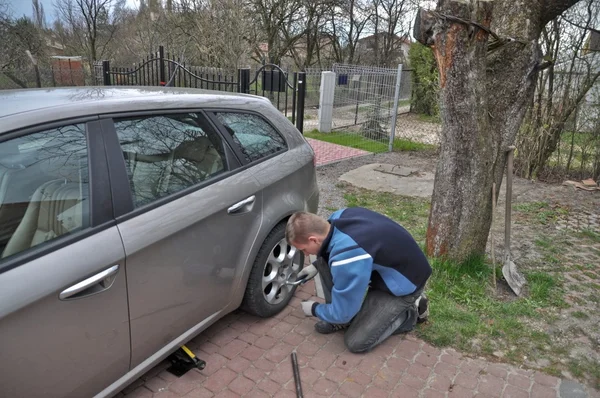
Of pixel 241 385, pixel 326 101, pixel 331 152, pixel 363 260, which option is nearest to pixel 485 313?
pixel 363 260

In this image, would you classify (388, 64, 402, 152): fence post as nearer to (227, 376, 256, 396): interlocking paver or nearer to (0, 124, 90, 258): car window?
(227, 376, 256, 396): interlocking paver

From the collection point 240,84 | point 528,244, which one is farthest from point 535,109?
point 240,84

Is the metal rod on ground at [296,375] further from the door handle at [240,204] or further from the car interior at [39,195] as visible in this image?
the car interior at [39,195]

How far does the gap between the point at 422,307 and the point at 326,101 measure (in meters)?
8.08

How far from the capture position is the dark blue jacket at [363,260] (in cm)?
274

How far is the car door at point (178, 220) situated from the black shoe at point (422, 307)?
1.34 meters

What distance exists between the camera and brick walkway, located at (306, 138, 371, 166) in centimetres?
911

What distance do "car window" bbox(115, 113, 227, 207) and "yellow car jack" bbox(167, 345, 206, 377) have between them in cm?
104

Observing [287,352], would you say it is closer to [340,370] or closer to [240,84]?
[340,370]

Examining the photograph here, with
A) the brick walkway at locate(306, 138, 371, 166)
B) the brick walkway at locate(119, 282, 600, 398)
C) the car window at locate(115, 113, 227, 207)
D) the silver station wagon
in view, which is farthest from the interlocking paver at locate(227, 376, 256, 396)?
the brick walkway at locate(306, 138, 371, 166)

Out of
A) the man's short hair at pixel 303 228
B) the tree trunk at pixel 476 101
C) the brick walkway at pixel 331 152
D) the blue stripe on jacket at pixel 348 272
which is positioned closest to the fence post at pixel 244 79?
Result: the brick walkway at pixel 331 152

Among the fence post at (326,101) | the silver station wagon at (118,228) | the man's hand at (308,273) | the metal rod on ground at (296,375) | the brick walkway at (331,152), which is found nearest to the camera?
the silver station wagon at (118,228)

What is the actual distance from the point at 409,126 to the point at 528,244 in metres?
8.50

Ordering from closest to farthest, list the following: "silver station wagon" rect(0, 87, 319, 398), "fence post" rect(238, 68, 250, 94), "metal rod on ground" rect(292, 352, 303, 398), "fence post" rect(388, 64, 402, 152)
→ 1. "silver station wagon" rect(0, 87, 319, 398)
2. "metal rod on ground" rect(292, 352, 303, 398)
3. "fence post" rect(238, 68, 250, 94)
4. "fence post" rect(388, 64, 402, 152)
